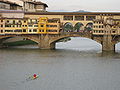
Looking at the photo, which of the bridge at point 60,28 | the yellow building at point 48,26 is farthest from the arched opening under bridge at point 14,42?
the yellow building at point 48,26

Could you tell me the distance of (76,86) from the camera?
30141 mm

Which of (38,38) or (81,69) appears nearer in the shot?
(81,69)

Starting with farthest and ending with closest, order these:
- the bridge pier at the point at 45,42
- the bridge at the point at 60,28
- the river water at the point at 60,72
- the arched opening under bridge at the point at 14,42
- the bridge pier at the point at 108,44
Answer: the arched opening under bridge at the point at 14,42, the bridge pier at the point at 45,42, the bridge at the point at 60,28, the bridge pier at the point at 108,44, the river water at the point at 60,72

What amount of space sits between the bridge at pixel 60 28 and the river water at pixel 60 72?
9.75 metres

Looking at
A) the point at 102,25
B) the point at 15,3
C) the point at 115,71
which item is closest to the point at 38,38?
the point at 102,25

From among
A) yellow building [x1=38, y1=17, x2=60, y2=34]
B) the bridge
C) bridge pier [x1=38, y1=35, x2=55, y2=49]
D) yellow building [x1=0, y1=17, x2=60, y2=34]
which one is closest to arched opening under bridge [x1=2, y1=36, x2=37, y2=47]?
the bridge

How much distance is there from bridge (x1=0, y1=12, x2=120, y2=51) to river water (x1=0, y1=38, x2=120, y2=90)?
9751 mm

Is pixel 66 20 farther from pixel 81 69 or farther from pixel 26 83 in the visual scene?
pixel 26 83

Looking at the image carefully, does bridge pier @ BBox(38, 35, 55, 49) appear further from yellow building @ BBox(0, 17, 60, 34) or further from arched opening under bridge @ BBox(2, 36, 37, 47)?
arched opening under bridge @ BBox(2, 36, 37, 47)

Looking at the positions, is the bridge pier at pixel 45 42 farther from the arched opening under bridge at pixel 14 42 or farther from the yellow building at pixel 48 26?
the arched opening under bridge at pixel 14 42

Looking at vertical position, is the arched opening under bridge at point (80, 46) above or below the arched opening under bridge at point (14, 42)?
below

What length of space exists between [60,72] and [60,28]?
2812 cm

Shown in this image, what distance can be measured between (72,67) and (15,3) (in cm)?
4522

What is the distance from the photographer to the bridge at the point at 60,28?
60219 millimetres
